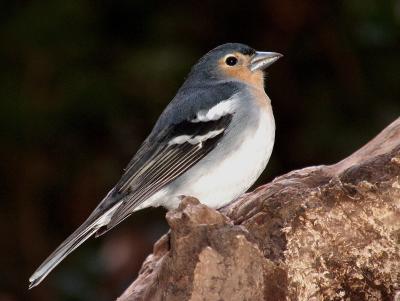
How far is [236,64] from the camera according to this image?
598 centimetres

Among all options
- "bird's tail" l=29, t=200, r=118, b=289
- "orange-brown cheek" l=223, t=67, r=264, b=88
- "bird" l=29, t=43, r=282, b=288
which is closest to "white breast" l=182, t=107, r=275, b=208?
"bird" l=29, t=43, r=282, b=288

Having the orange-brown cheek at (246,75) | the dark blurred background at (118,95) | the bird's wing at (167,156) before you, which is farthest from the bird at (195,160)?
the dark blurred background at (118,95)

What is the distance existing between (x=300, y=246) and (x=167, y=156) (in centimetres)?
142

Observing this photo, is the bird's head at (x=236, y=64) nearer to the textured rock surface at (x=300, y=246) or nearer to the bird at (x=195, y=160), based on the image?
the bird at (x=195, y=160)

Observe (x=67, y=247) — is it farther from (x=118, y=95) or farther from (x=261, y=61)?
(x=118, y=95)

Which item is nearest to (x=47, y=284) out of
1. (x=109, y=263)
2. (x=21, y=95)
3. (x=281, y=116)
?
(x=109, y=263)

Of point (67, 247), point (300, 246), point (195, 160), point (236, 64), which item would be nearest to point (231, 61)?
point (236, 64)

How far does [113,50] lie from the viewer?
735 centimetres

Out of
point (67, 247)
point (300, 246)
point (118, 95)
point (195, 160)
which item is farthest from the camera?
point (118, 95)

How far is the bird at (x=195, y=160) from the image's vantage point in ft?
16.9

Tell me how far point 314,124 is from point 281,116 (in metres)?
0.70

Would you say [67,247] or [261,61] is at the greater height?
[261,61]

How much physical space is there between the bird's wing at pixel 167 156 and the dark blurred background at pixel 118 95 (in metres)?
1.73

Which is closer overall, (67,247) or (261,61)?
(67,247)
